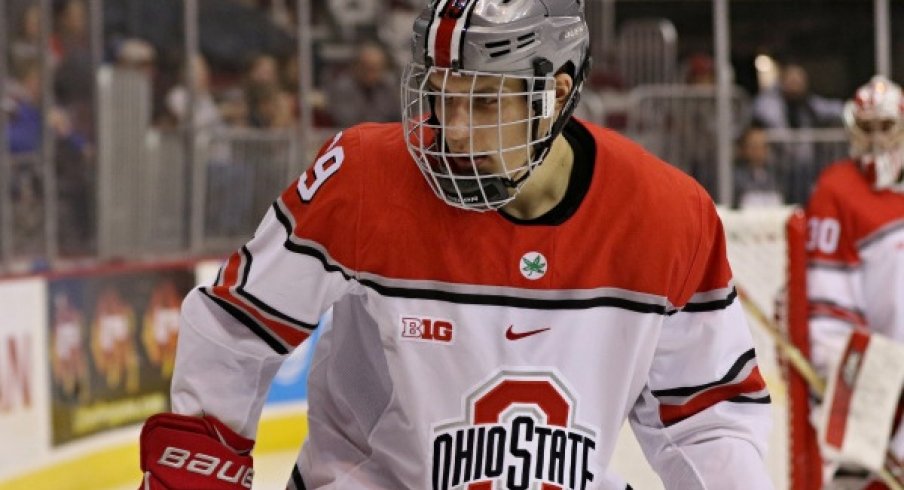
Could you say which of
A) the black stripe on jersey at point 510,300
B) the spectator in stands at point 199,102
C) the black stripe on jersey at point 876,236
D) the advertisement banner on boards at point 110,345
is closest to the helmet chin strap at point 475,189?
the black stripe on jersey at point 510,300

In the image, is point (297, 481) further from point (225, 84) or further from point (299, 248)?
point (225, 84)

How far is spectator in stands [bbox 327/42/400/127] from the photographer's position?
7.97m

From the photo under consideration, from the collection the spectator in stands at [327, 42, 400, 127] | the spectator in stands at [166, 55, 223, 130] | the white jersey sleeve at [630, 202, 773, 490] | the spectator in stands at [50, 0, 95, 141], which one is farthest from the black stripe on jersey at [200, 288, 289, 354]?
the spectator in stands at [327, 42, 400, 127]

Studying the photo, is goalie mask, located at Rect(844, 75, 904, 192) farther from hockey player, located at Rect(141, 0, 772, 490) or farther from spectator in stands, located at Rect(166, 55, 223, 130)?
hockey player, located at Rect(141, 0, 772, 490)

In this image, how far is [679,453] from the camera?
7.45ft

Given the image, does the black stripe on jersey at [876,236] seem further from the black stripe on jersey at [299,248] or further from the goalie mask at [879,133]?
the black stripe on jersey at [299,248]

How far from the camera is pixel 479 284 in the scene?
212 cm

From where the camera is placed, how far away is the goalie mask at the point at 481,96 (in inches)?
79.7

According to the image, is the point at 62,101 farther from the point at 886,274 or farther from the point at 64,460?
the point at 886,274

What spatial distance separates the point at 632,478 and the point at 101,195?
241cm

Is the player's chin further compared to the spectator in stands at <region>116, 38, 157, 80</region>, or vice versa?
the spectator in stands at <region>116, 38, 157, 80</region>

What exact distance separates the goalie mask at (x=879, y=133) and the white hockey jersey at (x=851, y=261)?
0.05 meters

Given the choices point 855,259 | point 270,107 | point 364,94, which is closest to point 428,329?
point 855,259

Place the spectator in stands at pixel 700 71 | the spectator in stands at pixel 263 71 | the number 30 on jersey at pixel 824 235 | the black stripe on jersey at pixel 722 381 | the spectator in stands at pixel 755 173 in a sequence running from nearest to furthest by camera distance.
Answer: the black stripe on jersey at pixel 722 381
the number 30 on jersey at pixel 824 235
the spectator in stands at pixel 263 71
the spectator in stands at pixel 755 173
the spectator in stands at pixel 700 71
